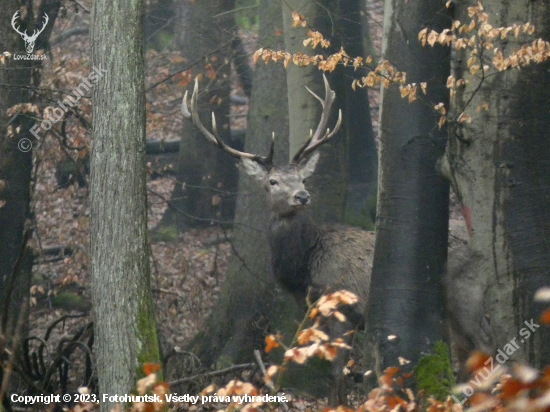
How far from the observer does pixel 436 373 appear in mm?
6770

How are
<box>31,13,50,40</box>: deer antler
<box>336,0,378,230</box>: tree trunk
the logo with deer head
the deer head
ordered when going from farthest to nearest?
<box>336,0,378,230</box>: tree trunk < <box>31,13,50,40</box>: deer antler < the logo with deer head < the deer head

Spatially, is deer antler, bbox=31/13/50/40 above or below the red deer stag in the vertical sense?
Result: above

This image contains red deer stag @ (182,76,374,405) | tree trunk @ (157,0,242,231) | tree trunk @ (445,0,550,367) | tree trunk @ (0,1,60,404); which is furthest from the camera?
tree trunk @ (157,0,242,231)

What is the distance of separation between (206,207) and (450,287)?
853 centimetres

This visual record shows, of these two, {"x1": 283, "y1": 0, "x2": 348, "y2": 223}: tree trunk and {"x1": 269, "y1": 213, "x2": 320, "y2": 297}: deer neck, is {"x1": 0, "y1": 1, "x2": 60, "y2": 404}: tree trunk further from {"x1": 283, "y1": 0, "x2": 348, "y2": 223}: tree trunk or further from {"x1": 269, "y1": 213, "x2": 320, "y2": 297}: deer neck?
{"x1": 283, "y1": 0, "x2": 348, "y2": 223}: tree trunk

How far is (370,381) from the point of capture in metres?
7.16

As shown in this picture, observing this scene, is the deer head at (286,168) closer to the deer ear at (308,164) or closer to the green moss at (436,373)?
the deer ear at (308,164)

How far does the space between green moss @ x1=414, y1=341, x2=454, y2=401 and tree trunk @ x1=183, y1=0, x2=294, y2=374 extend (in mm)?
3592

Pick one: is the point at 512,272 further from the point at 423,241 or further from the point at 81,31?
the point at 81,31

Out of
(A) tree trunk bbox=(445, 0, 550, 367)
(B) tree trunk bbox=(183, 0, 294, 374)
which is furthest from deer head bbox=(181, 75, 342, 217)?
(A) tree trunk bbox=(445, 0, 550, 367)

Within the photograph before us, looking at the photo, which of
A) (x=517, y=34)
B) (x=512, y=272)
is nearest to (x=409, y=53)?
(x=517, y=34)

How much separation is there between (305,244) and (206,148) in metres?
7.19

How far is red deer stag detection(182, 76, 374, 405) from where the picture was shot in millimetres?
8789

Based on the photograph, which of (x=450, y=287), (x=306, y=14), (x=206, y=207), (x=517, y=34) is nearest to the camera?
(x=517, y=34)
